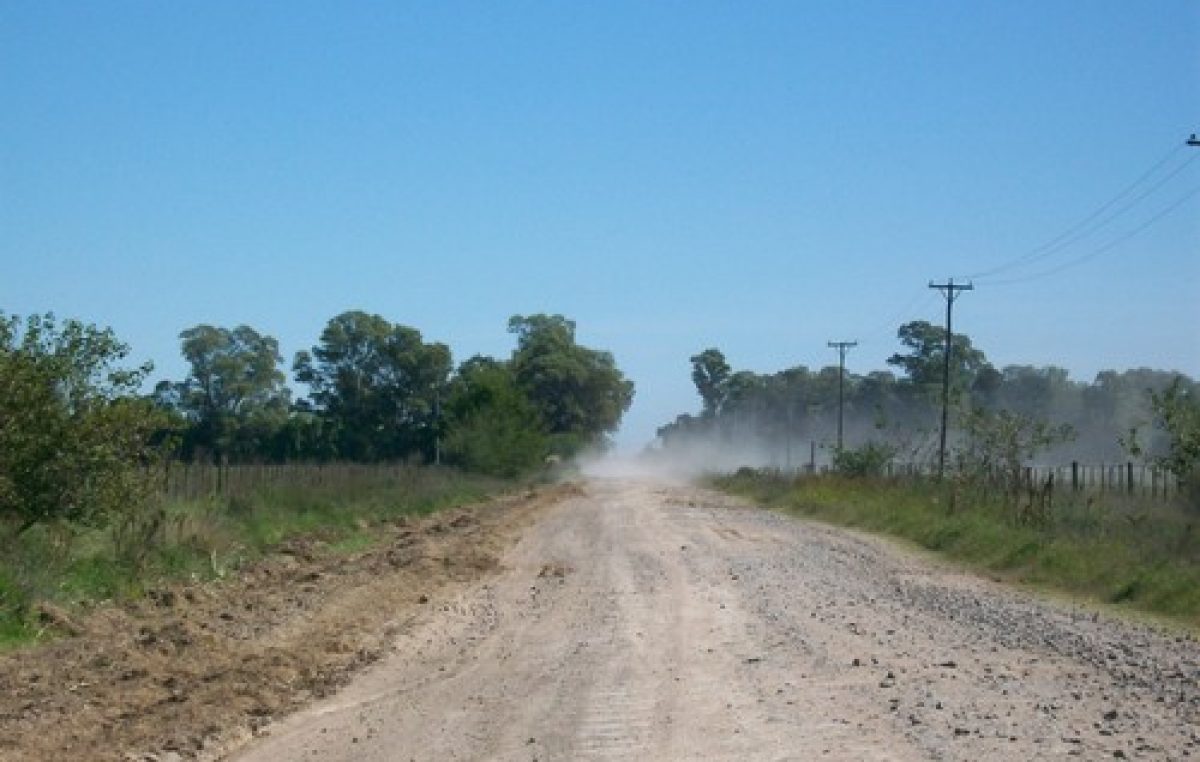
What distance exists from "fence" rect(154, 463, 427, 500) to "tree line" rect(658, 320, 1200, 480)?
20.6 meters

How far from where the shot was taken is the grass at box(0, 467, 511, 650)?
56.9 feet

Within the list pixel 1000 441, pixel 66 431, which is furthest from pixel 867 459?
pixel 66 431

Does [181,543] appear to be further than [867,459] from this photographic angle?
No

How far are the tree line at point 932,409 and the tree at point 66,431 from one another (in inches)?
840

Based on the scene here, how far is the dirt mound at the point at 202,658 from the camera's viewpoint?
11.2m

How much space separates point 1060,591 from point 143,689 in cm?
1496

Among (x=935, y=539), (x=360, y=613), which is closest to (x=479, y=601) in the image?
(x=360, y=613)

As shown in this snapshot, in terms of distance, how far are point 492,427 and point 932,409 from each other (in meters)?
46.2

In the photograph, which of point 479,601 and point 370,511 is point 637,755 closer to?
point 479,601

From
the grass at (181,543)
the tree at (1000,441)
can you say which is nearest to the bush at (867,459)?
the tree at (1000,441)

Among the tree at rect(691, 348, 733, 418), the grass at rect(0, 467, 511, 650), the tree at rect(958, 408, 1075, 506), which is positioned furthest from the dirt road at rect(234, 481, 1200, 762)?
the tree at rect(691, 348, 733, 418)

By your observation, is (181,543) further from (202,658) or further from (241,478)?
(241,478)

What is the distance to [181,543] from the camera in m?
25.0

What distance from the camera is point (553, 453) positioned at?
4599 inches
